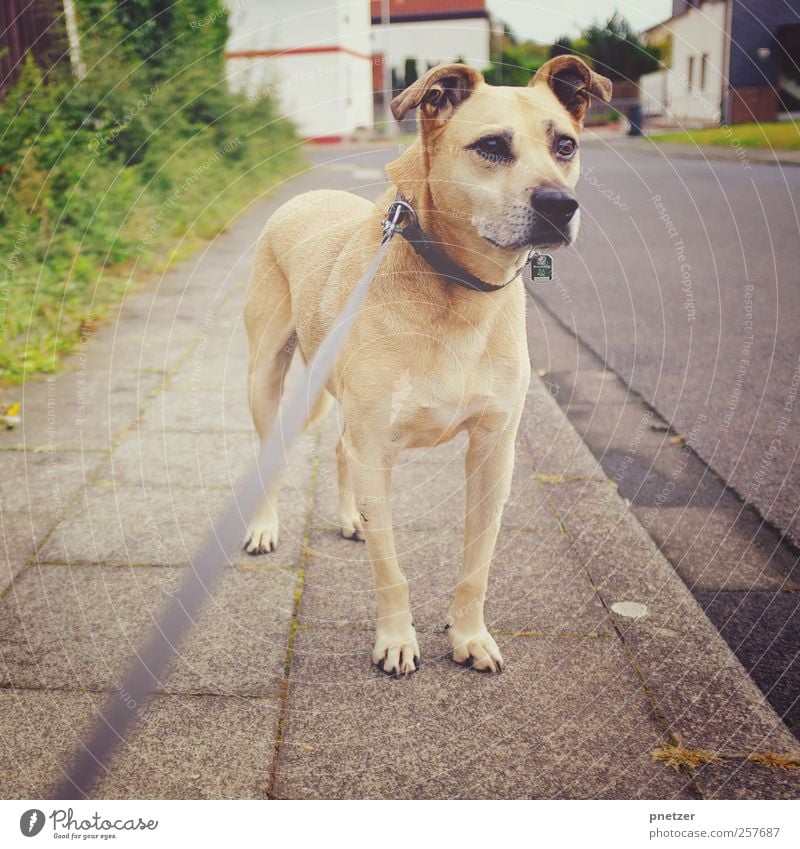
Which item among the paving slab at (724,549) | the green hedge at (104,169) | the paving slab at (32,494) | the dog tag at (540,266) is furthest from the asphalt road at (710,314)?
the green hedge at (104,169)

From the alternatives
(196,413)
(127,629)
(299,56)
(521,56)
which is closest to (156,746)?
(127,629)

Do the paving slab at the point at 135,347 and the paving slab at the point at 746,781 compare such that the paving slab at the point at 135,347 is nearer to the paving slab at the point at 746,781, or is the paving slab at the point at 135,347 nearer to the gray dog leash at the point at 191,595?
the gray dog leash at the point at 191,595

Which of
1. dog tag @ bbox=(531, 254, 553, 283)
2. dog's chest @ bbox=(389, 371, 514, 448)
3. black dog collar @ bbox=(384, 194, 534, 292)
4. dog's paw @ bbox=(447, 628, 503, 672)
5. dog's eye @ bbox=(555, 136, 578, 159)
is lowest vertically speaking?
dog's paw @ bbox=(447, 628, 503, 672)

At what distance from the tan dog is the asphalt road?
115 cm

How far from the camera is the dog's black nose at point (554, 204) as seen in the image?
2.65m

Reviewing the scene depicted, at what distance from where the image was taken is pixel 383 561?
3141 millimetres

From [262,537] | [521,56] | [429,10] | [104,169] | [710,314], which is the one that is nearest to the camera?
[262,537]

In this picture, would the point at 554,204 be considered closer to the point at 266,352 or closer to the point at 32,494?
the point at 266,352

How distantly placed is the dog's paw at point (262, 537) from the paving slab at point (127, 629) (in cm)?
21

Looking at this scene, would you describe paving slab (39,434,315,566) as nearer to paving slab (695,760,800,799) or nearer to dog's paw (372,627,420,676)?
dog's paw (372,627,420,676)

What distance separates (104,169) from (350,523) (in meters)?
7.97

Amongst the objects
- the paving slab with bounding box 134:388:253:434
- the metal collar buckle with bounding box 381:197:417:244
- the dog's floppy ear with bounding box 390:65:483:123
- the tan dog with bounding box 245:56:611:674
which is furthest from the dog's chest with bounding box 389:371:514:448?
the paving slab with bounding box 134:388:253:434

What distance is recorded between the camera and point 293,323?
412 centimetres

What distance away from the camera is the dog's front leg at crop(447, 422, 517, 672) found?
315cm
